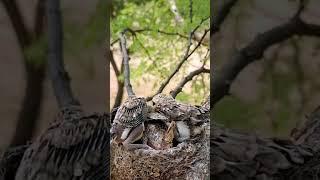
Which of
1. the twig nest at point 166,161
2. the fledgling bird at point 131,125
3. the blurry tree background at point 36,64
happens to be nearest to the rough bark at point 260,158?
the twig nest at point 166,161

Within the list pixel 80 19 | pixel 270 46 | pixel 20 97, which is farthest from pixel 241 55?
pixel 20 97

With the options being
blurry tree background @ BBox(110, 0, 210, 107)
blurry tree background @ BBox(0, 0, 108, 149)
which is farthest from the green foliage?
blurry tree background @ BBox(110, 0, 210, 107)

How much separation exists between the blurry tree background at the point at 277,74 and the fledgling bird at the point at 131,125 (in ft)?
0.74

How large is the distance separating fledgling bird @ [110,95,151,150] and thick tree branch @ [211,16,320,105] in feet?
0.86

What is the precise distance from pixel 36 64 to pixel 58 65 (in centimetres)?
5

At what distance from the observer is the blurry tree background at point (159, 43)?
57.0 inches

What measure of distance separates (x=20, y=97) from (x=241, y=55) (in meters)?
0.57

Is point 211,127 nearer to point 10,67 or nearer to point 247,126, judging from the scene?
point 247,126

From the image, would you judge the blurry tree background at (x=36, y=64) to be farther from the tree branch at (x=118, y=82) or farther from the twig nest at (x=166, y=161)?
the tree branch at (x=118, y=82)

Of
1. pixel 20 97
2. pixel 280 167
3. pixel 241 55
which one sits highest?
pixel 241 55

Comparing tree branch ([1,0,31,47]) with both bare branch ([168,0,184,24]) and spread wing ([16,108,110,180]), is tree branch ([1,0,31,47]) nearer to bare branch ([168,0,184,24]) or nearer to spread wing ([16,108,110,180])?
spread wing ([16,108,110,180])

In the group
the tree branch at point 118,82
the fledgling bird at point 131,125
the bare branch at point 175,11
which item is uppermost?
the bare branch at point 175,11

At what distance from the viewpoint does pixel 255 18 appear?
1227mm

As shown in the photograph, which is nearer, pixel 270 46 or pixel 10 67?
pixel 10 67
